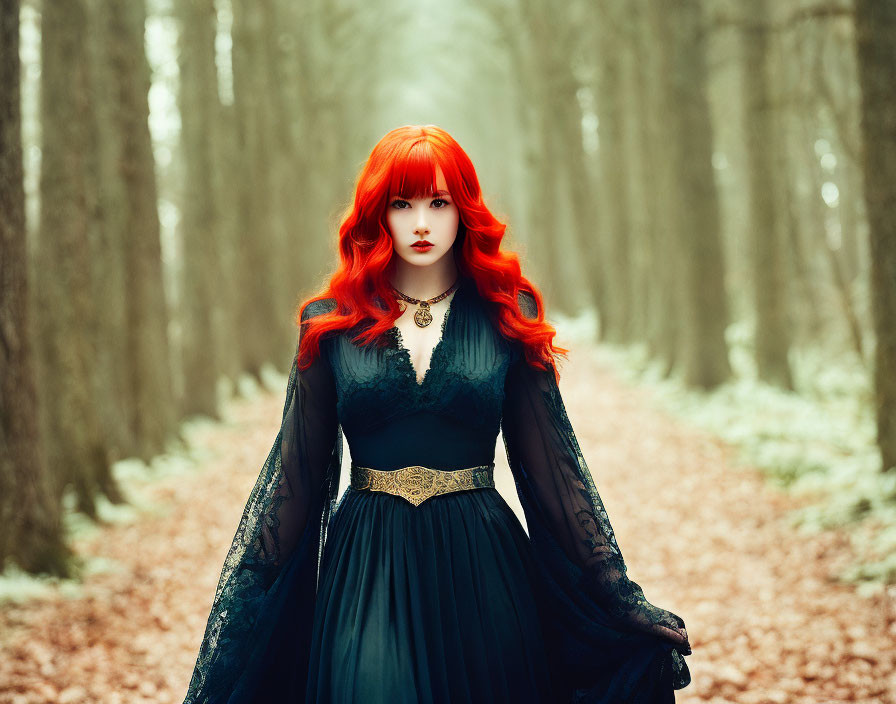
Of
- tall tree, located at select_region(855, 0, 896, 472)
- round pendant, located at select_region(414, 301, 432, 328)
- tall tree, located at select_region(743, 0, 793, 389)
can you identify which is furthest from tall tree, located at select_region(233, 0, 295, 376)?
round pendant, located at select_region(414, 301, 432, 328)

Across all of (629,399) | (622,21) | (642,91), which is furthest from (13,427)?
(622,21)

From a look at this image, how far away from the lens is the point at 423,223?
8.20 ft

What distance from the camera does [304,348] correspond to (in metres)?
2.58

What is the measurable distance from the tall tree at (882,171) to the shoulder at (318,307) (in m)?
5.23

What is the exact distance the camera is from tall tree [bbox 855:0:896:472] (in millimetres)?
6625

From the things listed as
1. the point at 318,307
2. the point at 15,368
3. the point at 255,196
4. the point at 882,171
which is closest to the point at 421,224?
the point at 318,307

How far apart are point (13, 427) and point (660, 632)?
4531mm

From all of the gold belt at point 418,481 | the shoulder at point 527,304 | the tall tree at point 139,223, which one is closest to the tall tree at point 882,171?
the shoulder at point 527,304

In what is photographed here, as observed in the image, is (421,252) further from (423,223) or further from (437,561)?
(437,561)

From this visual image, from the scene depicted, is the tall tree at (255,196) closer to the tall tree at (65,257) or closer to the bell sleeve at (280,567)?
the tall tree at (65,257)

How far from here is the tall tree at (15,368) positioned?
220 inches

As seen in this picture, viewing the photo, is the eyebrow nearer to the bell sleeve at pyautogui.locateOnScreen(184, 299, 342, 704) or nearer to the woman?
the woman

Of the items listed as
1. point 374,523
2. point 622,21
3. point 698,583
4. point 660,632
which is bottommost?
point 698,583

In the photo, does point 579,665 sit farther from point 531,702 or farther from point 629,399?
point 629,399
